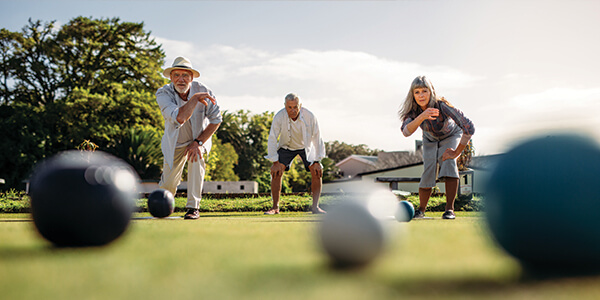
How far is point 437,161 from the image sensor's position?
26.1ft

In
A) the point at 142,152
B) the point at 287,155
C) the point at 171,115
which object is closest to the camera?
the point at 171,115

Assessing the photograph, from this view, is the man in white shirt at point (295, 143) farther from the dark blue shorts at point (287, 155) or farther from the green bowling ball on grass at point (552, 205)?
the green bowling ball on grass at point (552, 205)

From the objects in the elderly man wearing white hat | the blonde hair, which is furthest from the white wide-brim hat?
the blonde hair

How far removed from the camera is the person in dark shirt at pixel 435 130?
737 cm

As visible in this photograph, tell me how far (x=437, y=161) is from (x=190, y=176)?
3.75m

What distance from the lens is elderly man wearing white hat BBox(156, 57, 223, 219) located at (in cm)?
771

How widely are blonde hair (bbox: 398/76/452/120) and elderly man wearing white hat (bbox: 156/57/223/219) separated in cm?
282

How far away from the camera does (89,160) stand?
3.78 meters

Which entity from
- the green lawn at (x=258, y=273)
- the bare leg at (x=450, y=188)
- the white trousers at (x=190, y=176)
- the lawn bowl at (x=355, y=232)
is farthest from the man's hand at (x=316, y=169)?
the lawn bowl at (x=355, y=232)

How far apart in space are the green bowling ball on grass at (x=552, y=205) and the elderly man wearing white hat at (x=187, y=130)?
17.7ft

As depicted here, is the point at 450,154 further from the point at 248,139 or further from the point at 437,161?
the point at 248,139

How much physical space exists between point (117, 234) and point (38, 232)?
1.78ft

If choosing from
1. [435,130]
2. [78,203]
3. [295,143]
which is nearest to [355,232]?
[78,203]

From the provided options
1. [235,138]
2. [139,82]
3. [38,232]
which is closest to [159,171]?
[139,82]
